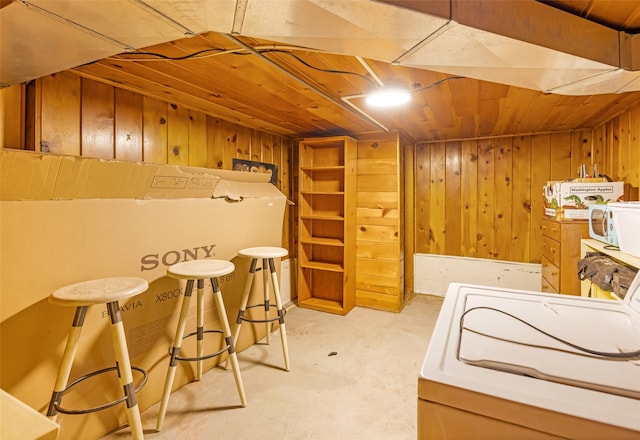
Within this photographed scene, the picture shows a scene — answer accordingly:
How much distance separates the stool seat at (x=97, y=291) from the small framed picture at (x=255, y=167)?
1.68 meters

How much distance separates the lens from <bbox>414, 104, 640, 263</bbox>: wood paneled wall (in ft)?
10.3

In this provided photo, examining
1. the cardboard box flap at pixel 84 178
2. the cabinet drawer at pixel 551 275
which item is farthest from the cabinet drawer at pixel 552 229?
the cardboard box flap at pixel 84 178

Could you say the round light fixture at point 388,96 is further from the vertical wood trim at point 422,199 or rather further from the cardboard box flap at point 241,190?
the vertical wood trim at point 422,199

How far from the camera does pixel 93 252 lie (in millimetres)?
1451

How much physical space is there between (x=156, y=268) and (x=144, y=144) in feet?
3.04

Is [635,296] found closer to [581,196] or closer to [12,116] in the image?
[581,196]

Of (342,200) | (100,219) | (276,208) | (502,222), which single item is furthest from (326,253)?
(100,219)

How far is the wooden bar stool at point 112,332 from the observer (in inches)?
46.3

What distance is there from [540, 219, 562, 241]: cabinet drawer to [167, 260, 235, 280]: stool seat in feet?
7.92

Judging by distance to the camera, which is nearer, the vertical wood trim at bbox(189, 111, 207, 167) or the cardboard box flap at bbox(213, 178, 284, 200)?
the cardboard box flap at bbox(213, 178, 284, 200)

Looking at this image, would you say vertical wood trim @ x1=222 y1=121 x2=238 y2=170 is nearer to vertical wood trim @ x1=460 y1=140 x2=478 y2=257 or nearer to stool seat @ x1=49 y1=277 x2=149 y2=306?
stool seat @ x1=49 y1=277 x2=149 y2=306

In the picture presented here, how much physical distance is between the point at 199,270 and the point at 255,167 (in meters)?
1.68

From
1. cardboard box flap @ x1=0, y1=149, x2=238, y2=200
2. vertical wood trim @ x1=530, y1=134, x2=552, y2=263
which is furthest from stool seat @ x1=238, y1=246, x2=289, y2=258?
vertical wood trim @ x1=530, y1=134, x2=552, y2=263

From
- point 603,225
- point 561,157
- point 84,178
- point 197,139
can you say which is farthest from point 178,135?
point 561,157
